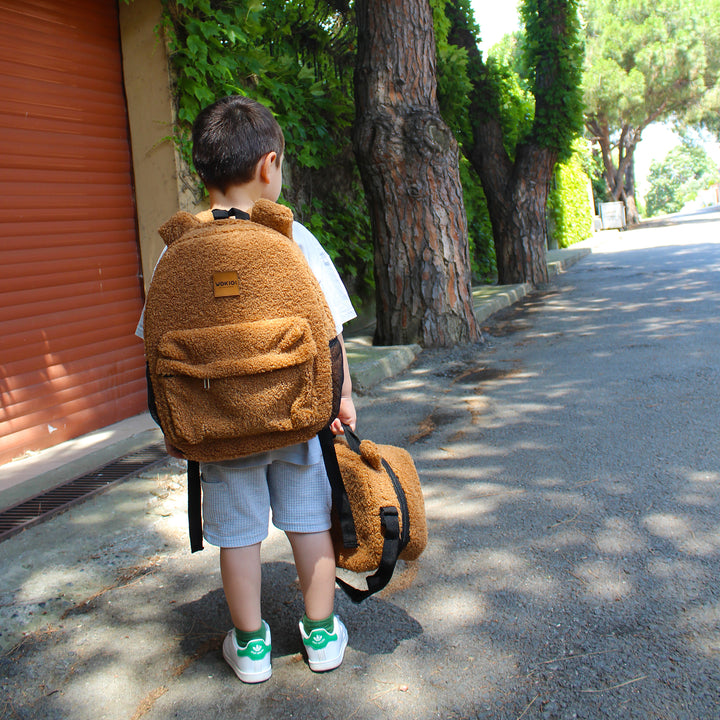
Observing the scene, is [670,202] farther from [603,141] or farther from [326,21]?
[326,21]

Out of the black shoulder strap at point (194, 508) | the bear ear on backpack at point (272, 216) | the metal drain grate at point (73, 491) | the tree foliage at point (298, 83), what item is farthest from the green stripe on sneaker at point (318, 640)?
the tree foliage at point (298, 83)

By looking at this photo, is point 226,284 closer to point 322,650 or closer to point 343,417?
point 343,417

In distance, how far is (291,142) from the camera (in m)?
6.32

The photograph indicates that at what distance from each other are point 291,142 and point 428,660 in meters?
5.33

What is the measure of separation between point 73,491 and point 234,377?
221 cm

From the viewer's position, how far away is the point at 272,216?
172 centimetres

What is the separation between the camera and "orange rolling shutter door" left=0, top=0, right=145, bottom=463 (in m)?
4.07

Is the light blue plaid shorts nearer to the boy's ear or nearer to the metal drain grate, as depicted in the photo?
the boy's ear

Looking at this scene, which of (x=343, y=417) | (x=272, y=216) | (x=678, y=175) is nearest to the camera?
(x=272, y=216)

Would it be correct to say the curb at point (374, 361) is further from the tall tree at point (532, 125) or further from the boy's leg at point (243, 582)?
the tall tree at point (532, 125)

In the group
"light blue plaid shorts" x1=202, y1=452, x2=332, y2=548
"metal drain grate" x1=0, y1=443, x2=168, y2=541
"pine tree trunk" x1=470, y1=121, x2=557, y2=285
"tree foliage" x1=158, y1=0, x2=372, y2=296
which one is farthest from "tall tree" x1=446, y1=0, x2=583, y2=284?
"light blue plaid shorts" x1=202, y1=452, x2=332, y2=548

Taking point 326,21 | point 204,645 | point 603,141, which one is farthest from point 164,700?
point 603,141

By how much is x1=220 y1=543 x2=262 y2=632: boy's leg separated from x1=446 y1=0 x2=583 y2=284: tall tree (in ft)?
30.6

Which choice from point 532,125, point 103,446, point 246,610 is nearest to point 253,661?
point 246,610
